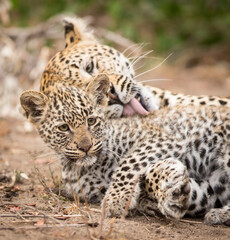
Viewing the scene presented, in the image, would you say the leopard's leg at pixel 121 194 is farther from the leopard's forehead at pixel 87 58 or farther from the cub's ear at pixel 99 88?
the leopard's forehead at pixel 87 58

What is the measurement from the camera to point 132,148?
5.44 meters

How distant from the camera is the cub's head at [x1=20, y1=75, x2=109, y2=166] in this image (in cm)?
510

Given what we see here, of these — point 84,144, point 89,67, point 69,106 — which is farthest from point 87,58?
point 84,144

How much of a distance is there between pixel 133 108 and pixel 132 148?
660 mm

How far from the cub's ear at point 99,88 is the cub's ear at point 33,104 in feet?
1.72

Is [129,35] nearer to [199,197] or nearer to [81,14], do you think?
[81,14]

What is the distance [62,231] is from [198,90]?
877cm

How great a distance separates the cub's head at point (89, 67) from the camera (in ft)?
18.9

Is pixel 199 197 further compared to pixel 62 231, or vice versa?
pixel 199 197

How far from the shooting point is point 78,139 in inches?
199

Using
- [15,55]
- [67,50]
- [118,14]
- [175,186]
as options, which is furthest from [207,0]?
[175,186]

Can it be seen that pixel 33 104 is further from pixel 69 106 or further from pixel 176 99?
pixel 176 99

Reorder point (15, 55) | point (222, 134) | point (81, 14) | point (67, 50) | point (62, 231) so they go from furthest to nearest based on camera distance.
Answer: point (81, 14)
point (15, 55)
point (67, 50)
point (222, 134)
point (62, 231)

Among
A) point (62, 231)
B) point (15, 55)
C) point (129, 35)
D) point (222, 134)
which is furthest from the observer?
point (129, 35)
